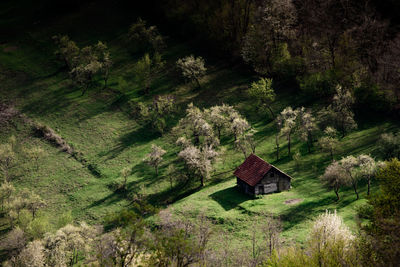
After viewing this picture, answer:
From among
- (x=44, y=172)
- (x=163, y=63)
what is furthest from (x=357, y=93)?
(x=44, y=172)

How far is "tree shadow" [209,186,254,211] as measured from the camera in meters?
66.6

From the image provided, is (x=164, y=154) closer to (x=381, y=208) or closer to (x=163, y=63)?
(x=163, y=63)

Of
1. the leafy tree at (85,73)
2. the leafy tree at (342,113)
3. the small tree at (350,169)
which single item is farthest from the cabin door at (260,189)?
the leafy tree at (85,73)

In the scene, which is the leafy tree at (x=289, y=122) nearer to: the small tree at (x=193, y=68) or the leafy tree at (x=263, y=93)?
the leafy tree at (x=263, y=93)

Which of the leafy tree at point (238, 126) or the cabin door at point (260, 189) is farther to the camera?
the leafy tree at point (238, 126)

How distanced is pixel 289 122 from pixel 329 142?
25.2ft

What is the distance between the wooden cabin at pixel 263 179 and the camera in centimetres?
6819

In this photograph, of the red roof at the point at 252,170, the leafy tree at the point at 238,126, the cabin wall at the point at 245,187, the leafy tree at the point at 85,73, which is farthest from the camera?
the leafy tree at the point at 85,73

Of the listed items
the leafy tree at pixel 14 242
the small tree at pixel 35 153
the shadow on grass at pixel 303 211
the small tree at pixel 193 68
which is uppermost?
the small tree at pixel 193 68

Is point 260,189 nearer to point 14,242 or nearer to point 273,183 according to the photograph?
point 273,183

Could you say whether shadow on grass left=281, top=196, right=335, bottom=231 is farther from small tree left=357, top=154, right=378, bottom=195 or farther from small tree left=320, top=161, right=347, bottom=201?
small tree left=357, top=154, right=378, bottom=195

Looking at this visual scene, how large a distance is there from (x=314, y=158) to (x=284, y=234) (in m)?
20.7

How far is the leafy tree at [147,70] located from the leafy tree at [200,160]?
102 feet

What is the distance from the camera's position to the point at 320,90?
87.8 m
